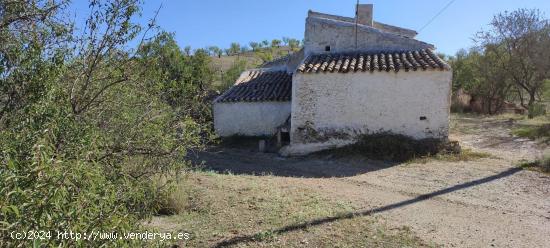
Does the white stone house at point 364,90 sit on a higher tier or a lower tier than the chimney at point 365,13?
lower

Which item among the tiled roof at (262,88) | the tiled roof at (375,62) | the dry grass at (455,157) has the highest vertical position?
the tiled roof at (375,62)

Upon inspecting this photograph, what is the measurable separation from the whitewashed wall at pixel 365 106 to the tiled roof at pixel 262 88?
9.98 feet

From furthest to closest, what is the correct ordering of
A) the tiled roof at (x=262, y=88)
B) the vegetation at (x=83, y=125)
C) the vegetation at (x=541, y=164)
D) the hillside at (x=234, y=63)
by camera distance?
the hillside at (x=234, y=63)
the tiled roof at (x=262, y=88)
the vegetation at (x=541, y=164)
the vegetation at (x=83, y=125)

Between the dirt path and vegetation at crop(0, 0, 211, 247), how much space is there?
10.6ft

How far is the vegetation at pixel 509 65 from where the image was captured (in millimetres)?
22734

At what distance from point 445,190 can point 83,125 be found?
655 centimetres

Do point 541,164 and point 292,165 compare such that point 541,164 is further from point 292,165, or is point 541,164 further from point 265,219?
point 265,219

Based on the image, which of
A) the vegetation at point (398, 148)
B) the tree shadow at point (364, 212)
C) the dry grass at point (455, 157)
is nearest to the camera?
the tree shadow at point (364, 212)

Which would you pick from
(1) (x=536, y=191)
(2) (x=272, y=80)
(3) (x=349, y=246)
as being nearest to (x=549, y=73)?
(2) (x=272, y=80)

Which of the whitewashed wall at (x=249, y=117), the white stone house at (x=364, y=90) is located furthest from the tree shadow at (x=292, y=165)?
the whitewashed wall at (x=249, y=117)

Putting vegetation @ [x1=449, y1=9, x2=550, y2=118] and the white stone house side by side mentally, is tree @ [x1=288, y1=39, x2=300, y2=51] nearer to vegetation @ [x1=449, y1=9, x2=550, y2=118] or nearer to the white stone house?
vegetation @ [x1=449, y1=9, x2=550, y2=118]

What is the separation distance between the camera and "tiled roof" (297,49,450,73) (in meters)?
12.0

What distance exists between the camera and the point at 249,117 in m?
Result: 16.7

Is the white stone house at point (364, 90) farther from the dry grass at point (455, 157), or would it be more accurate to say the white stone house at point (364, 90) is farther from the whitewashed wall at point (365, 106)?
the dry grass at point (455, 157)
